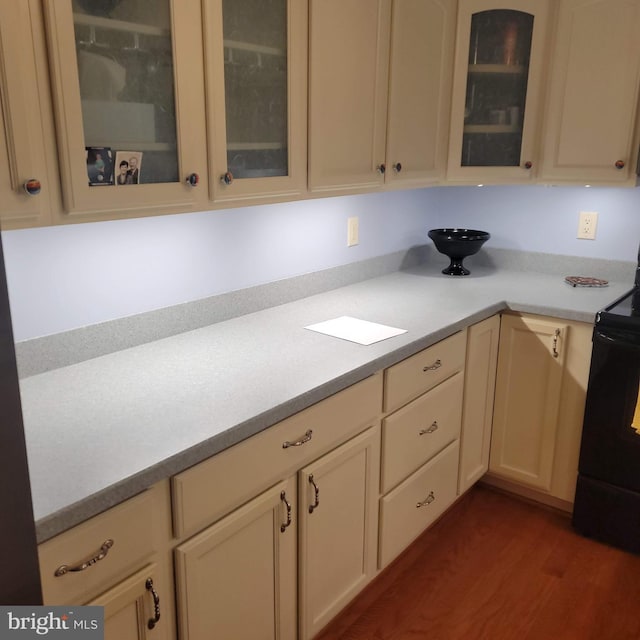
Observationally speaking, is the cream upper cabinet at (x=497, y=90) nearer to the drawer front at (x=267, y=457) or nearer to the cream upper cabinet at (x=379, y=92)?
the cream upper cabinet at (x=379, y=92)

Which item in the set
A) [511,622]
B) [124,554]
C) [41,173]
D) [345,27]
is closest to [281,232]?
[345,27]

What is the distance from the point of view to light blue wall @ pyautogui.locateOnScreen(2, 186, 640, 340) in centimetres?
167

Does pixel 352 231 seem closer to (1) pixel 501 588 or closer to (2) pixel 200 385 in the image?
(2) pixel 200 385

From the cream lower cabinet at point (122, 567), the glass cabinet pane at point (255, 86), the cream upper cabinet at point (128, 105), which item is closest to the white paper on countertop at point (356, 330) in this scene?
the glass cabinet pane at point (255, 86)

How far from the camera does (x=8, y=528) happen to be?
854mm

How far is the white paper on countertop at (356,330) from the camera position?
1.99 m

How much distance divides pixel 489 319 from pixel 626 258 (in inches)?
30.8

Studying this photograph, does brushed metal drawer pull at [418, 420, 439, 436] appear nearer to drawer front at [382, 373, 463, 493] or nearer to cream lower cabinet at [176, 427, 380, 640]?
drawer front at [382, 373, 463, 493]

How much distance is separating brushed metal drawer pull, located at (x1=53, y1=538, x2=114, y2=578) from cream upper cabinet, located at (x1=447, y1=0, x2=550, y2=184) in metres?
2.03

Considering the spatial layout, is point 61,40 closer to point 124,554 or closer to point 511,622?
point 124,554

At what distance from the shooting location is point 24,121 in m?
1.21

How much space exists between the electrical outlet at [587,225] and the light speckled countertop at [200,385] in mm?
369

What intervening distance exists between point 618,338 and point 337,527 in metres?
1.20

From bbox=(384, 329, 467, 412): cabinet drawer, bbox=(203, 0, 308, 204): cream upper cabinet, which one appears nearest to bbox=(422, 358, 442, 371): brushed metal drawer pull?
bbox=(384, 329, 467, 412): cabinet drawer
